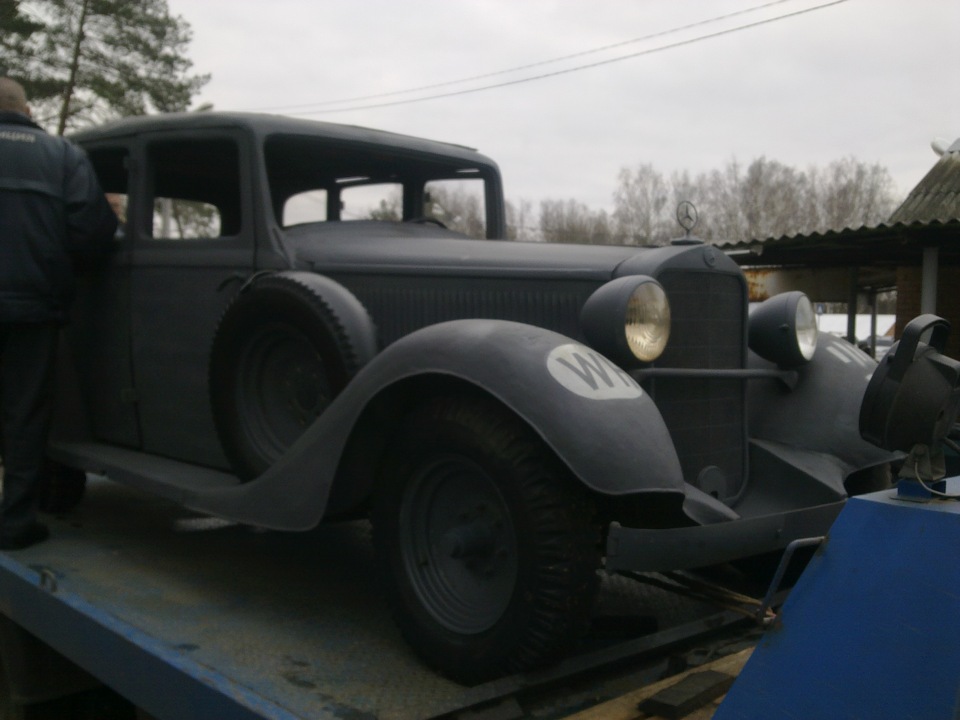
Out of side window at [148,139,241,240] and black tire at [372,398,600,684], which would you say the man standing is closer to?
side window at [148,139,241,240]

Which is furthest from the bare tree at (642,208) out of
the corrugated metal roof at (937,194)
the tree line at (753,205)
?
the corrugated metal roof at (937,194)

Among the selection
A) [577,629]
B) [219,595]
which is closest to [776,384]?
[577,629]

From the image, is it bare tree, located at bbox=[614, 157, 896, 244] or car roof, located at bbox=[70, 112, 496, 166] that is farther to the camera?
bare tree, located at bbox=[614, 157, 896, 244]

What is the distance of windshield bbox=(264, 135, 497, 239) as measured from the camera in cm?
351

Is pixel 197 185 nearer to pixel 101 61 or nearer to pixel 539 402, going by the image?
pixel 539 402

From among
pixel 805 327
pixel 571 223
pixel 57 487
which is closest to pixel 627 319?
pixel 805 327

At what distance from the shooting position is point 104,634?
7.47 ft

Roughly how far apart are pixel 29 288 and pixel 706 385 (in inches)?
91.2

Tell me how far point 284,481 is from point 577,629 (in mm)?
960

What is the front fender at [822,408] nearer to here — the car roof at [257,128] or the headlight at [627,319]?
the headlight at [627,319]

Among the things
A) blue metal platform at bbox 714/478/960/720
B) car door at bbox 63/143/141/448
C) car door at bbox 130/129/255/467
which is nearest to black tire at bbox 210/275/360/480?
car door at bbox 130/129/255/467

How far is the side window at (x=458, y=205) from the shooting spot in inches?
161

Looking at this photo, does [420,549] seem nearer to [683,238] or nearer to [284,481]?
[284,481]

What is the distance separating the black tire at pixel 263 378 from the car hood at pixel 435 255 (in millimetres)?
284
